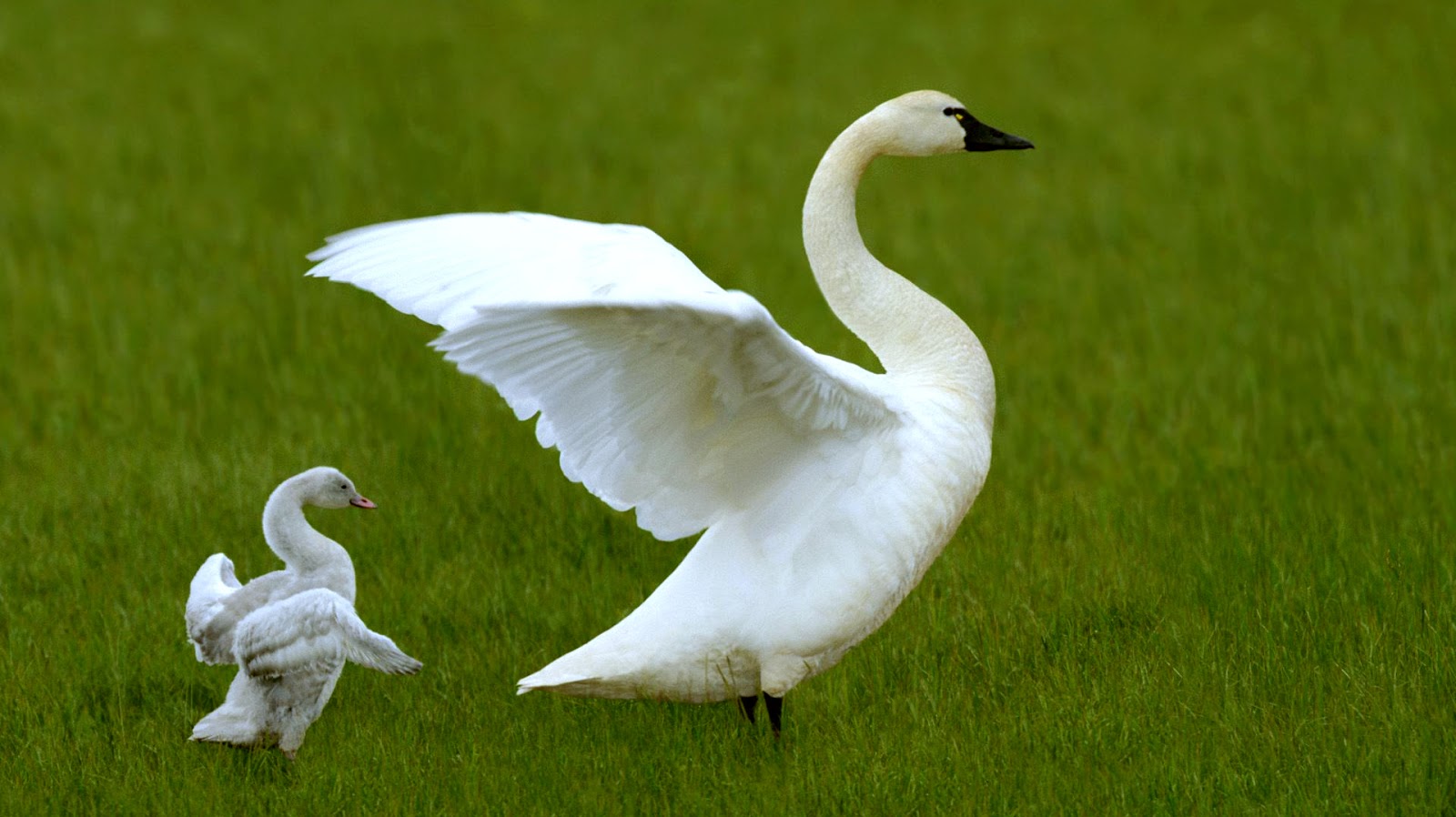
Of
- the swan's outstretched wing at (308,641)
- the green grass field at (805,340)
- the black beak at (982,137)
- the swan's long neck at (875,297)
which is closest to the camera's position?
the swan's outstretched wing at (308,641)

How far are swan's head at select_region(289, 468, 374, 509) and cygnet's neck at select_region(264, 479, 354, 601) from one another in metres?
0.05

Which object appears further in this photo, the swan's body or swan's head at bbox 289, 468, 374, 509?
swan's head at bbox 289, 468, 374, 509

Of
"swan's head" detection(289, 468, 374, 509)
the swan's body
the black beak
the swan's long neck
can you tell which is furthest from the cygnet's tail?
the black beak

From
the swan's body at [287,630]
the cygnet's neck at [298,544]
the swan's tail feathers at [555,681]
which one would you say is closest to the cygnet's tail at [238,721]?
the swan's body at [287,630]

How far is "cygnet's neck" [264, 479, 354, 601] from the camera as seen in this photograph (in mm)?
5551

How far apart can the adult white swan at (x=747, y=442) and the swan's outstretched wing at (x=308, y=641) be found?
419mm

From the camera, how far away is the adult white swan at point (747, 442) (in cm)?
490

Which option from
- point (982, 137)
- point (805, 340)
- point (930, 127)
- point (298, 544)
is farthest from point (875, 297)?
point (805, 340)

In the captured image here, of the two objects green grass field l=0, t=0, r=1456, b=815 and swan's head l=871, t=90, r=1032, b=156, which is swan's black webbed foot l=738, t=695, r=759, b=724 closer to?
green grass field l=0, t=0, r=1456, b=815

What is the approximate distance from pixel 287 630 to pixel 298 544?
0.54 meters

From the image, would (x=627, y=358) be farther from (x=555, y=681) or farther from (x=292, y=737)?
(x=292, y=737)

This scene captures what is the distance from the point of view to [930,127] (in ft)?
19.1

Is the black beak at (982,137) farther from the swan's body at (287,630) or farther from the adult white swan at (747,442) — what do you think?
the swan's body at (287,630)

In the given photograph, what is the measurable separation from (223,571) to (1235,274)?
674 centimetres
